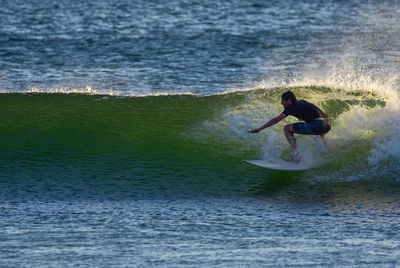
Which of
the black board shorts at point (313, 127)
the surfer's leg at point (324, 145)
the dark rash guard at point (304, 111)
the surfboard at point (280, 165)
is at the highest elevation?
the dark rash guard at point (304, 111)

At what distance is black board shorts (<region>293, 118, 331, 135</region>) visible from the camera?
1229cm

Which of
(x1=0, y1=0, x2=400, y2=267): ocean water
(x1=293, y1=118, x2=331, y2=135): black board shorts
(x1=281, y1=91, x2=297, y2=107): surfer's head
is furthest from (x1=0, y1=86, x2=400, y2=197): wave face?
(x1=281, y1=91, x2=297, y2=107): surfer's head

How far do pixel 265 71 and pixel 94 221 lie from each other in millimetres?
14731

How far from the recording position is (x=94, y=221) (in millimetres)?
10062

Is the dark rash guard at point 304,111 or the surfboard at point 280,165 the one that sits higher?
the dark rash guard at point 304,111

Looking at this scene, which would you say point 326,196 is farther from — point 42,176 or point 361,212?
point 42,176

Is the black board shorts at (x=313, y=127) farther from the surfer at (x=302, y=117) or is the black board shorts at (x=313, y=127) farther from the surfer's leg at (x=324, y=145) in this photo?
the surfer's leg at (x=324, y=145)

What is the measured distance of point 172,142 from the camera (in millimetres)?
14734


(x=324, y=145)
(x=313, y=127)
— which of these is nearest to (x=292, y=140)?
(x=313, y=127)

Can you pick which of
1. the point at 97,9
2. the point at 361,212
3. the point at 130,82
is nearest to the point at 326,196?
the point at 361,212

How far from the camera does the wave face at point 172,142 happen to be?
491 inches

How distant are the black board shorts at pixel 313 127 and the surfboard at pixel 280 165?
1.95 feet

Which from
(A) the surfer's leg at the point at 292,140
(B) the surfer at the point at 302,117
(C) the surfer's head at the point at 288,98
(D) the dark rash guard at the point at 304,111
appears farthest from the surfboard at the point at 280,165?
(C) the surfer's head at the point at 288,98

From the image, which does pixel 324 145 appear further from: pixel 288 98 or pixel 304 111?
pixel 288 98
